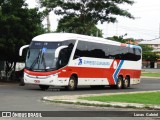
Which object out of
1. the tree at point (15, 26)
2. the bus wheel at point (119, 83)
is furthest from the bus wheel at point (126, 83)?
the tree at point (15, 26)

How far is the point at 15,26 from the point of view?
117ft

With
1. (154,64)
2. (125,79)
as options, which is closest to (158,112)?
(125,79)

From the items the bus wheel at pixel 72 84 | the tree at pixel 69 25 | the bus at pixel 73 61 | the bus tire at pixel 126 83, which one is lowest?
the bus tire at pixel 126 83

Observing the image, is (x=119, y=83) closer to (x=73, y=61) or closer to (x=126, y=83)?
(x=126, y=83)

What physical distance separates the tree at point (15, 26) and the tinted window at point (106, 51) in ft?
22.8

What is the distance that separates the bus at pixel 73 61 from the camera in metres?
27.8

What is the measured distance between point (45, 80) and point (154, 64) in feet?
366

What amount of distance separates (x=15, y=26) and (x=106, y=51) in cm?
768

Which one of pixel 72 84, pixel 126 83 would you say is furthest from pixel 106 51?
pixel 72 84

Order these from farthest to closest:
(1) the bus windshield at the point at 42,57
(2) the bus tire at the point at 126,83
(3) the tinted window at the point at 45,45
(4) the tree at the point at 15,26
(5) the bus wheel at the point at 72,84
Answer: (2) the bus tire at the point at 126,83 < (4) the tree at the point at 15,26 < (5) the bus wheel at the point at 72,84 < (3) the tinted window at the point at 45,45 < (1) the bus windshield at the point at 42,57

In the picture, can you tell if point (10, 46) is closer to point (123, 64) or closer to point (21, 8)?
point (21, 8)

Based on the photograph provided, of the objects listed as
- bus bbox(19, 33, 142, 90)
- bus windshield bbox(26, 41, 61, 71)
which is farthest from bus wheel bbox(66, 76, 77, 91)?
bus windshield bbox(26, 41, 61, 71)

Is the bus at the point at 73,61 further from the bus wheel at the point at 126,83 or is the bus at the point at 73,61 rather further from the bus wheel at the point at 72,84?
the bus wheel at the point at 126,83

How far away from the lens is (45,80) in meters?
27.6
